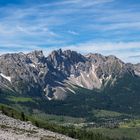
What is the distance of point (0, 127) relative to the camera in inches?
4323

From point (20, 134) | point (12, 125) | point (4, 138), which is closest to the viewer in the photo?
point (4, 138)

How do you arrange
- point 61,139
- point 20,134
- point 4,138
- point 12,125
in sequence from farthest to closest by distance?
point 12,125, point 61,139, point 20,134, point 4,138

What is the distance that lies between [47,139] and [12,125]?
744 inches

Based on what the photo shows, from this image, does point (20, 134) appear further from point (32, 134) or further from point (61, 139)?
point (61, 139)

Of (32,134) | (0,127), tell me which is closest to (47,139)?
(32,134)

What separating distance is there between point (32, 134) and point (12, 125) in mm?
13087

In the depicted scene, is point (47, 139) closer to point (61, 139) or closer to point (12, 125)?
point (61, 139)

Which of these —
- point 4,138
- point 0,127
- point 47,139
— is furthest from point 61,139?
point 4,138

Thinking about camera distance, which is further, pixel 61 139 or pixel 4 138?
pixel 61 139

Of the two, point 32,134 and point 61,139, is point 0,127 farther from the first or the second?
point 61,139

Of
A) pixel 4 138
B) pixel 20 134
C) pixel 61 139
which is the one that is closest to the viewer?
pixel 4 138

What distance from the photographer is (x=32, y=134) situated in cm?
10981

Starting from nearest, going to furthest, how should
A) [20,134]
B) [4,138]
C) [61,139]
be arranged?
[4,138]
[20,134]
[61,139]

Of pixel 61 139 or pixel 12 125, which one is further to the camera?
pixel 12 125
